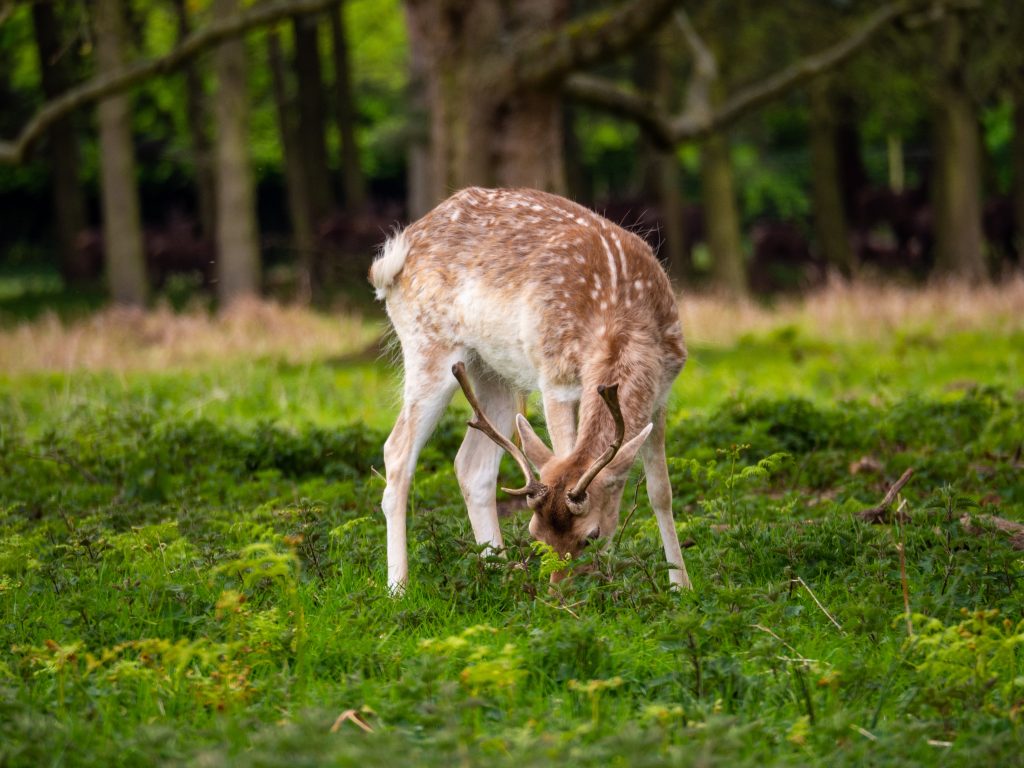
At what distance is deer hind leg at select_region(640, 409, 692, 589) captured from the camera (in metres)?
5.98

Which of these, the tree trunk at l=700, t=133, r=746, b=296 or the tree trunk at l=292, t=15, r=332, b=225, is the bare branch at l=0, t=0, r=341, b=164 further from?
the tree trunk at l=292, t=15, r=332, b=225

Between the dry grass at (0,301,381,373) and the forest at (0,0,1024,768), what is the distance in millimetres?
62

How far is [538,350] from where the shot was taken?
19.9ft

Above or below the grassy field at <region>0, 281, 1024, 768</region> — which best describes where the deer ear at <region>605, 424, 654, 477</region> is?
above

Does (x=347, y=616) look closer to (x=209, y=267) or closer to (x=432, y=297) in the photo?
(x=432, y=297)

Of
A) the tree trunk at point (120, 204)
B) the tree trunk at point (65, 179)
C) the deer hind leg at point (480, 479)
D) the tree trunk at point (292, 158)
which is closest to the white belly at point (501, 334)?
the deer hind leg at point (480, 479)

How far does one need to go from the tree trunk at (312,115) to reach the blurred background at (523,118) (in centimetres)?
5

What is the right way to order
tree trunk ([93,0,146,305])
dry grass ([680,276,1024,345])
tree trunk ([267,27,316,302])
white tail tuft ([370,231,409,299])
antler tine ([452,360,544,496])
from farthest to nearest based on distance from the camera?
1. tree trunk ([267,27,316,302])
2. tree trunk ([93,0,146,305])
3. dry grass ([680,276,1024,345])
4. white tail tuft ([370,231,409,299])
5. antler tine ([452,360,544,496])

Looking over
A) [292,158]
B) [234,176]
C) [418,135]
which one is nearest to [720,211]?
[418,135]

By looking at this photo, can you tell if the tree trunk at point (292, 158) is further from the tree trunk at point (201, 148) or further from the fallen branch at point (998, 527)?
the fallen branch at point (998, 527)

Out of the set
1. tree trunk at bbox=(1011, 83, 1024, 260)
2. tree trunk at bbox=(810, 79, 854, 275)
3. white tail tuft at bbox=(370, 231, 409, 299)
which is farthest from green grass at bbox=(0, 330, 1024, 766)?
tree trunk at bbox=(1011, 83, 1024, 260)

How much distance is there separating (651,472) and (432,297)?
1285mm

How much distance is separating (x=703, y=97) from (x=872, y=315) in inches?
107

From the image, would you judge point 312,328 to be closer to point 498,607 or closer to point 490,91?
point 490,91
